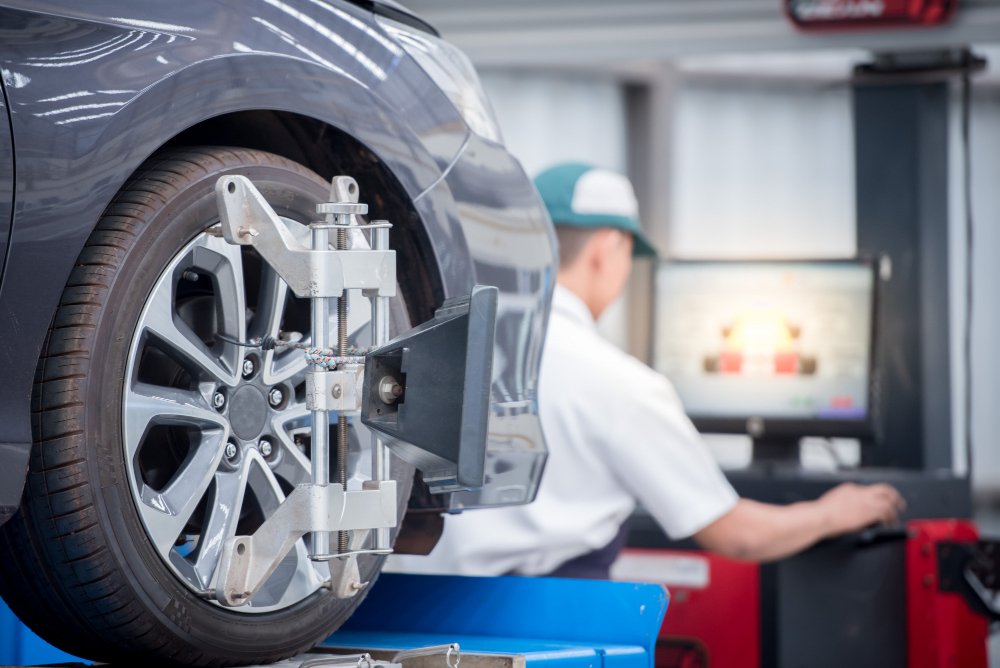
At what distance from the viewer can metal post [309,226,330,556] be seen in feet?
4.80

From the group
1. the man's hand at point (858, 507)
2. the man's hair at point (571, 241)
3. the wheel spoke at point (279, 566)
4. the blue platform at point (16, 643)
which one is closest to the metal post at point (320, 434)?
the wheel spoke at point (279, 566)

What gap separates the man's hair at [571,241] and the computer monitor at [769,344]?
1300mm

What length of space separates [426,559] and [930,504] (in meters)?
1.71

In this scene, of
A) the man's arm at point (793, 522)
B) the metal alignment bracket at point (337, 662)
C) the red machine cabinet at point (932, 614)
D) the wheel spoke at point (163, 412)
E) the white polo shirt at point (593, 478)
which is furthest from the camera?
the red machine cabinet at point (932, 614)

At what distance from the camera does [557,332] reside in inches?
119

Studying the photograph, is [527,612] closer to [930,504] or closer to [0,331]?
[0,331]

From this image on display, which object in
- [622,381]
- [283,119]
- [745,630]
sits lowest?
[745,630]

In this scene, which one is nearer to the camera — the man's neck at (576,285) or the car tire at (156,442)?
the car tire at (156,442)

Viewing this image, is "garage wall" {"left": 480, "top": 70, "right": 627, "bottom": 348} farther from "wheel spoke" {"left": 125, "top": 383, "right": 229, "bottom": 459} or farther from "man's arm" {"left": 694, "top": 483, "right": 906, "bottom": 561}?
"wheel spoke" {"left": 125, "top": 383, "right": 229, "bottom": 459}

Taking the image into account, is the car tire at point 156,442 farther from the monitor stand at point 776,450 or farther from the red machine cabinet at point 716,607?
the monitor stand at point 776,450

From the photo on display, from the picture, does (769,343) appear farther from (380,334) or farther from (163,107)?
(163,107)

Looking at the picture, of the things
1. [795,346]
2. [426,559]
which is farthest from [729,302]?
[426,559]

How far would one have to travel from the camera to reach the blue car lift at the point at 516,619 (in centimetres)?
197

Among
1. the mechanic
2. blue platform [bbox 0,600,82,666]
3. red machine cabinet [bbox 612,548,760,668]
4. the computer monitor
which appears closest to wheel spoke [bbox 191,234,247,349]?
blue platform [bbox 0,600,82,666]
